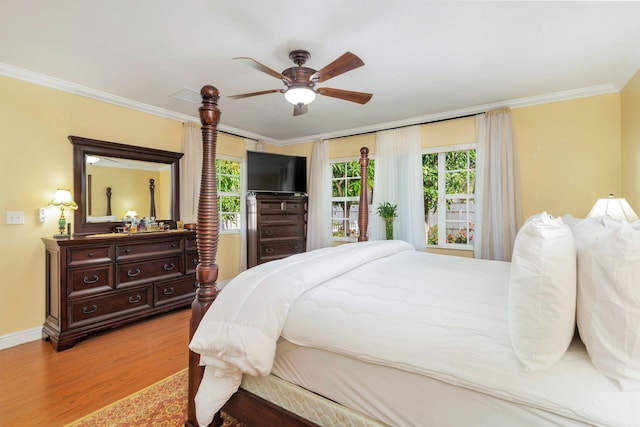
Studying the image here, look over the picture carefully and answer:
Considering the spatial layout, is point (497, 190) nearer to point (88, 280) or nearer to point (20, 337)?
point (88, 280)

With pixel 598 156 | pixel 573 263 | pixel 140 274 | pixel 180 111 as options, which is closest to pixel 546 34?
pixel 598 156

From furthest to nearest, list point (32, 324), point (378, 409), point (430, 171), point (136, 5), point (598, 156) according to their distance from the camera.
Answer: point (430, 171) < point (598, 156) < point (32, 324) < point (136, 5) < point (378, 409)

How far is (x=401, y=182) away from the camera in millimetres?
4359

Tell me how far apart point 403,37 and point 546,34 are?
108cm

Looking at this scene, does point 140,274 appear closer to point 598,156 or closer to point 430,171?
point 430,171

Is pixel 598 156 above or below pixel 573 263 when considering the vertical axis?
above

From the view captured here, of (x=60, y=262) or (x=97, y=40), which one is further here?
(x=60, y=262)

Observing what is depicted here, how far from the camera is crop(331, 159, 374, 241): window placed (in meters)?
5.00

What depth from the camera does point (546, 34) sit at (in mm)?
2230

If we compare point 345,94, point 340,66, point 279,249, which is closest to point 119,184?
point 279,249

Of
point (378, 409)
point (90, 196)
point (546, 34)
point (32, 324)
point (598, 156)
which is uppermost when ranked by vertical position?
point (546, 34)

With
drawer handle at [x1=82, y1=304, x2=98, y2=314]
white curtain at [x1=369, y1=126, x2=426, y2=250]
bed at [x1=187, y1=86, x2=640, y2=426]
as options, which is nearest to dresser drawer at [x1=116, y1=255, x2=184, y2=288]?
drawer handle at [x1=82, y1=304, x2=98, y2=314]

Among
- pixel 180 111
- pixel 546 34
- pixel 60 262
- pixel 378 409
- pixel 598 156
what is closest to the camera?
pixel 378 409

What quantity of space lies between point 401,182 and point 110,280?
3.81 meters
